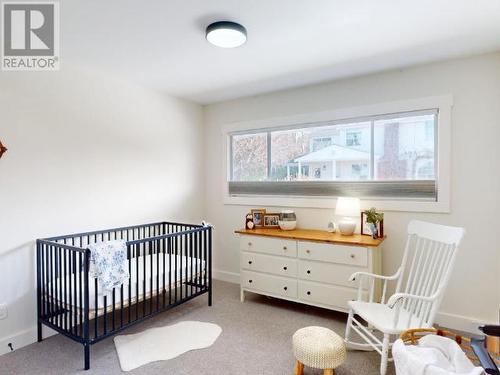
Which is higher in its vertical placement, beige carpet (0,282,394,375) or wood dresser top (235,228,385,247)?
wood dresser top (235,228,385,247)

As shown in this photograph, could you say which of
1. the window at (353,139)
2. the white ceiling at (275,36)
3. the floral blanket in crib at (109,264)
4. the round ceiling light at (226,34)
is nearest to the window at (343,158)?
the window at (353,139)

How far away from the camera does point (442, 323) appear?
2.77m

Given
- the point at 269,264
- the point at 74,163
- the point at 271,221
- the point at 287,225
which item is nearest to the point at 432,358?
the point at 269,264

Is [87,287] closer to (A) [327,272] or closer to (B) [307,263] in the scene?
(B) [307,263]

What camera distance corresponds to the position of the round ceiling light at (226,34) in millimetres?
2066

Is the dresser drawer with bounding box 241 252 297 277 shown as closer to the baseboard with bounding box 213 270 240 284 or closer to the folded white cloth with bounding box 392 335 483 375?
the baseboard with bounding box 213 270 240 284

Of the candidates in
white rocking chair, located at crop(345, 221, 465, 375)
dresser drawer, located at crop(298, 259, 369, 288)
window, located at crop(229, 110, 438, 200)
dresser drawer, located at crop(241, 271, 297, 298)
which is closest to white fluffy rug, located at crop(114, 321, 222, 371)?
dresser drawer, located at crop(241, 271, 297, 298)

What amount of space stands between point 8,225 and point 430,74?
3.83 m

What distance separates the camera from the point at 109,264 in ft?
7.33

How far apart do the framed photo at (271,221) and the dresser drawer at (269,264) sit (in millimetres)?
426

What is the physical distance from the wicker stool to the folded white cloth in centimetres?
53

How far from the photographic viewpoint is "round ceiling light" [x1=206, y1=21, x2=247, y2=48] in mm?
2066

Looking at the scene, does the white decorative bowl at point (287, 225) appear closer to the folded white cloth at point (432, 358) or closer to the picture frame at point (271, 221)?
the picture frame at point (271, 221)

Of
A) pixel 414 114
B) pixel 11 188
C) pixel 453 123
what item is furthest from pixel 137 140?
pixel 453 123
